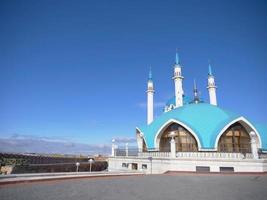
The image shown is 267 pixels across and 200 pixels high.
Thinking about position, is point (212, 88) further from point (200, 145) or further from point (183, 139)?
point (200, 145)

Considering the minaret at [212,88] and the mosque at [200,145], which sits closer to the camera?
the mosque at [200,145]

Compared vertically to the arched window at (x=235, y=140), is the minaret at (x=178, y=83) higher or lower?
higher

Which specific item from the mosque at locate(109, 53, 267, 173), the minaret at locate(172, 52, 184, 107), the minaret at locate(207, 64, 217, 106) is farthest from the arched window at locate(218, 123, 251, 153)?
the minaret at locate(207, 64, 217, 106)

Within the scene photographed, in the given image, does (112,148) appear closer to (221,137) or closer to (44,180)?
(221,137)

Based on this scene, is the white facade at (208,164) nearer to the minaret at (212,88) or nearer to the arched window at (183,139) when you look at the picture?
the arched window at (183,139)

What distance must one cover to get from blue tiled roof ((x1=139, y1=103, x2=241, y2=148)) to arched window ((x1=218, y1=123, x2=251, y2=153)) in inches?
56.8

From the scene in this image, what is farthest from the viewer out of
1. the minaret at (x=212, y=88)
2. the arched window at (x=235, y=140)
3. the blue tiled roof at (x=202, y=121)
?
the minaret at (x=212, y=88)

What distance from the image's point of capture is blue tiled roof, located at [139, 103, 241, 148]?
2442 cm

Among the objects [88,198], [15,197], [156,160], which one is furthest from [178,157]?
[15,197]

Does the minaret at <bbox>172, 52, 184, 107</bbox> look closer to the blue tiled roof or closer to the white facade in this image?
the blue tiled roof

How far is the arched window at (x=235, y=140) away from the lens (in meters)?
25.1

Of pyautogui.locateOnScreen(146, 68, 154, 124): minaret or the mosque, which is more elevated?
pyautogui.locateOnScreen(146, 68, 154, 124): minaret

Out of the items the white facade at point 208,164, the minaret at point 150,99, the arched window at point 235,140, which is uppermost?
the minaret at point 150,99

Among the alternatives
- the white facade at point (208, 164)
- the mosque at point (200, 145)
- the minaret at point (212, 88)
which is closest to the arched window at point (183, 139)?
the mosque at point (200, 145)
